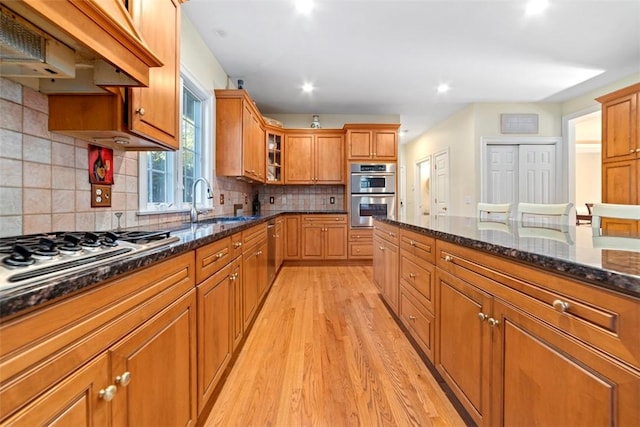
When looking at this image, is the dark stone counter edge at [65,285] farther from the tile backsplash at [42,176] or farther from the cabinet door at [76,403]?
the tile backsplash at [42,176]

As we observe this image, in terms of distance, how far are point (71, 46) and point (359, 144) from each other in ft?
13.8

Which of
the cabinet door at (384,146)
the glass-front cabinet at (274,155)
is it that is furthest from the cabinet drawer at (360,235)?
the glass-front cabinet at (274,155)

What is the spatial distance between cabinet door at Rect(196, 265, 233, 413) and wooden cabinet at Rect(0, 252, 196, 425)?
0.10 metres

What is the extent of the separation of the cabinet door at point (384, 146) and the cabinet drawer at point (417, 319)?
120 inches

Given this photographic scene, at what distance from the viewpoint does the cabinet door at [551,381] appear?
0.64 meters

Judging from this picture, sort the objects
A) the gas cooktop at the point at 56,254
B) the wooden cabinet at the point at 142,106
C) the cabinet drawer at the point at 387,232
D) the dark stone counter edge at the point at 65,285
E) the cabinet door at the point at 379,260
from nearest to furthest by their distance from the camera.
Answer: the dark stone counter edge at the point at 65,285 < the gas cooktop at the point at 56,254 < the wooden cabinet at the point at 142,106 < the cabinet drawer at the point at 387,232 < the cabinet door at the point at 379,260

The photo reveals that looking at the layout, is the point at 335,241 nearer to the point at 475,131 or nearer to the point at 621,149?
the point at 475,131

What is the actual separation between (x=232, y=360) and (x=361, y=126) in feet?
13.3

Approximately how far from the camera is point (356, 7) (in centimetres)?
253

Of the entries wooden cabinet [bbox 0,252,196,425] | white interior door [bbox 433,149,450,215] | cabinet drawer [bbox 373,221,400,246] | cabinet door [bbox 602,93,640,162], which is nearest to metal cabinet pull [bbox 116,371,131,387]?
wooden cabinet [bbox 0,252,196,425]

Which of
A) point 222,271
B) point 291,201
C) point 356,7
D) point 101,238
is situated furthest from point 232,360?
point 291,201

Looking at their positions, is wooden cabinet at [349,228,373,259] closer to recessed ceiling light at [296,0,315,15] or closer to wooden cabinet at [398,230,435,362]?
wooden cabinet at [398,230,435,362]

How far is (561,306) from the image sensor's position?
29.9 inches

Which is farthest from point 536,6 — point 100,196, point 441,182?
point 441,182
